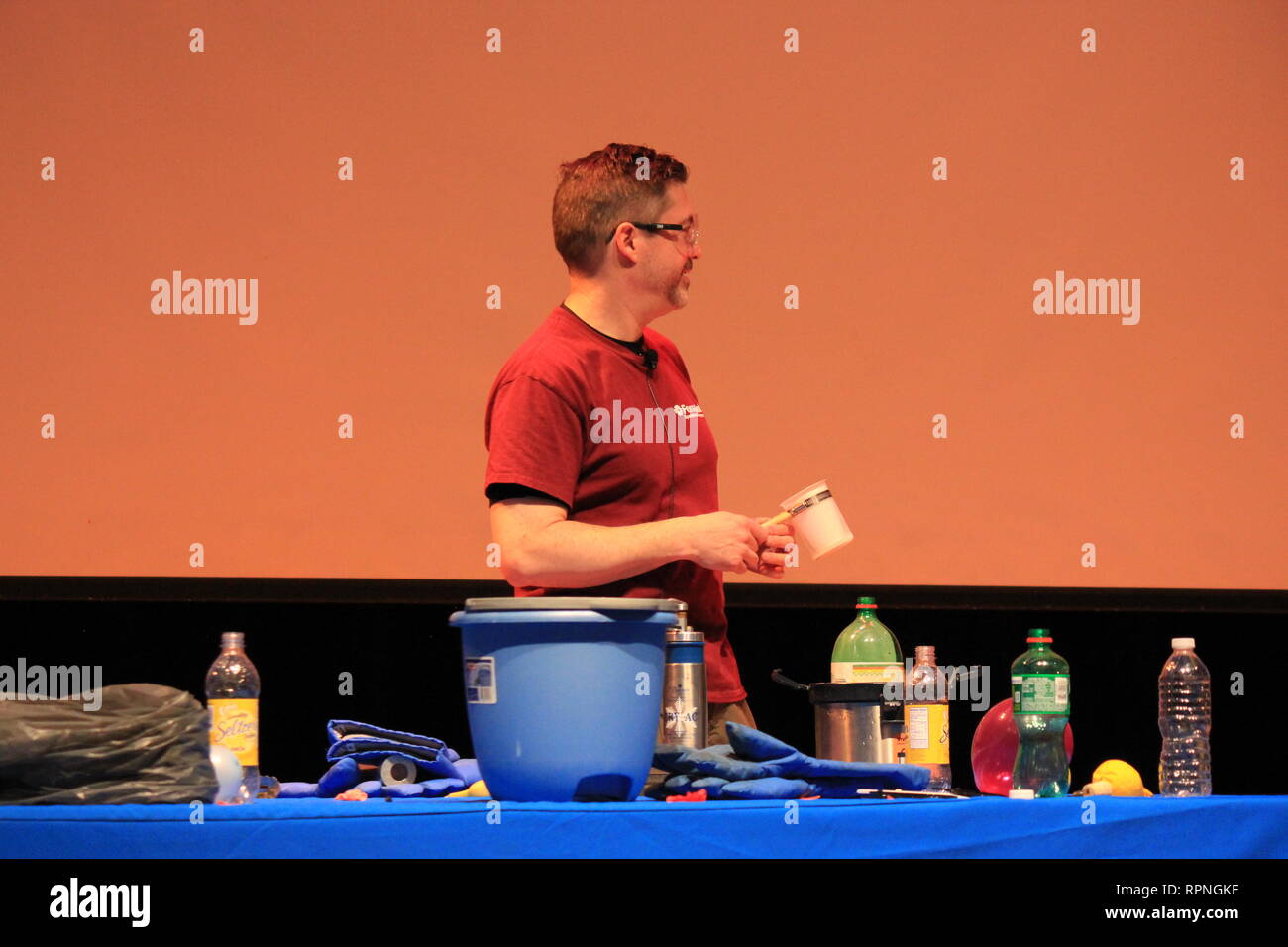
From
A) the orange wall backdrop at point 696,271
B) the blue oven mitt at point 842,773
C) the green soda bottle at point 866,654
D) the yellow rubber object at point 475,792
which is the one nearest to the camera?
the blue oven mitt at point 842,773

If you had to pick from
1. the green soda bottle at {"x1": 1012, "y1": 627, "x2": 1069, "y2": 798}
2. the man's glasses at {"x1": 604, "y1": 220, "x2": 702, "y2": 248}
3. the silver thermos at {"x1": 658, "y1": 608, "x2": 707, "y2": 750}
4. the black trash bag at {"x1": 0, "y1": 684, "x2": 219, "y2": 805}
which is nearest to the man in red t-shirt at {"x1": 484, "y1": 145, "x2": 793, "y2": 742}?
the man's glasses at {"x1": 604, "y1": 220, "x2": 702, "y2": 248}

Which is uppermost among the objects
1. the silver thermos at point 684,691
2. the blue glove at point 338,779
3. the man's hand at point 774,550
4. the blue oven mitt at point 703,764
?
the man's hand at point 774,550

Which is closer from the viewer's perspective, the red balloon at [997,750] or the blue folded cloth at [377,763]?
the blue folded cloth at [377,763]

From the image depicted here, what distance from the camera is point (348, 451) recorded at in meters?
4.00

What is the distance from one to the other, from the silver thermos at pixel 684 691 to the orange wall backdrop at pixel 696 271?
2084 mm

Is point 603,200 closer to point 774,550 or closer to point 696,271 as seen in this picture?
point 774,550

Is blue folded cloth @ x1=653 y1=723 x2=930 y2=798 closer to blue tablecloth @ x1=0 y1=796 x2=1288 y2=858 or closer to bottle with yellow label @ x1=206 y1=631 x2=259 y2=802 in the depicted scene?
blue tablecloth @ x1=0 y1=796 x2=1288 y2=858

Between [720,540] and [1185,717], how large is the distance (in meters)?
0.67

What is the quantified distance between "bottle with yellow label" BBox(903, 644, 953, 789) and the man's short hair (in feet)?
2.66

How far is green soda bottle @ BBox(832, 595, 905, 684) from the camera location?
1923mm

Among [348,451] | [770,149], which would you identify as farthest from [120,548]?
[770,149]

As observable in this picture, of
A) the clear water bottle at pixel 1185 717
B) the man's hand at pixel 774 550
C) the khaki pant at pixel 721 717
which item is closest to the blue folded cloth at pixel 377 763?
the khaki pant at pixel 721 717

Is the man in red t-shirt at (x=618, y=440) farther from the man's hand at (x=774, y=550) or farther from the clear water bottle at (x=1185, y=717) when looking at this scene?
the clear water bottle at (x=1185, y=717)

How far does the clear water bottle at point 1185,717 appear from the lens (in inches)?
75.8
